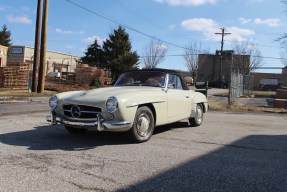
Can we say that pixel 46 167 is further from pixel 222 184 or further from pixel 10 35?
pixel 10 35

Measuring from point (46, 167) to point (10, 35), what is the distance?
77.5 metres

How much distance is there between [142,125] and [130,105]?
554mm

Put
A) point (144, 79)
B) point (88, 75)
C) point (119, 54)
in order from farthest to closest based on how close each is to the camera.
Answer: point (119, 54)
point (88, 75)
point (144, 79)

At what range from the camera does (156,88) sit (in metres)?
8.12

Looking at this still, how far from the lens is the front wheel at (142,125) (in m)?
7.07

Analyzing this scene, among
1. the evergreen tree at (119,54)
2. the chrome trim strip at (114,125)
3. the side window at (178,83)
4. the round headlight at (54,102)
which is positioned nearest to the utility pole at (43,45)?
the side window at (178,83)

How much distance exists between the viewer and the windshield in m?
8.40

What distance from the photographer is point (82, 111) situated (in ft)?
22.8

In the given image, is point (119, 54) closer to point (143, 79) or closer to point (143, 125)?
point (143, 79)

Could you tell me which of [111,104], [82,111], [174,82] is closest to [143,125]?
[111,104]

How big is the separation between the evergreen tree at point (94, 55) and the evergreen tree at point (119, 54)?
119 centimetres

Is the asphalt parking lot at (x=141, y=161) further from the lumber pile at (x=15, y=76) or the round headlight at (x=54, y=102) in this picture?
the lumber pile at (x=15, y=76)

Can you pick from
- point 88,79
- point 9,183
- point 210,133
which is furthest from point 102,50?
point 9,183

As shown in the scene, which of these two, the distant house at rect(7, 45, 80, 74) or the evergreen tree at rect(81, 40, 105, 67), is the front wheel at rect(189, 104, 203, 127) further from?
the distant house at rect(7, 45, 80, 74)
